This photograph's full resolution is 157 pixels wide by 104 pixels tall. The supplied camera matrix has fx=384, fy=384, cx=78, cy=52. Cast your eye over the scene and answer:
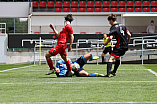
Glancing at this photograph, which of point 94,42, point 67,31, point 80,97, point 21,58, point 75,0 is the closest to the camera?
point 80,97

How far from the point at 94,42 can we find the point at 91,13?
17.0 feet

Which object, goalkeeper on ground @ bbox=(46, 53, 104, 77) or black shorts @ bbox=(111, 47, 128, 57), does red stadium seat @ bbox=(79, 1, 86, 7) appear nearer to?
black shorts @ bbox=(111, 47, 128, 57)

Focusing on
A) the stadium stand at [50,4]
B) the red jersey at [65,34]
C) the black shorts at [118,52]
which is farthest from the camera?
the stadium stand at [50,4]

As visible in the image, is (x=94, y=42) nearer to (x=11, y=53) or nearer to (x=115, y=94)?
(x=11, y=53)

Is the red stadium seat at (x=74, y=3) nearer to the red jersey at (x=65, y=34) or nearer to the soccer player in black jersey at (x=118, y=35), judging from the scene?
the soccer player in black jersey at (x=118, y=35)

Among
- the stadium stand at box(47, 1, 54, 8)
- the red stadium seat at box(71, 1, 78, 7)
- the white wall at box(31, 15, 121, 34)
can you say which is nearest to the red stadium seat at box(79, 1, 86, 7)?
the red stadium seat at box(71, 1, 78, 7)

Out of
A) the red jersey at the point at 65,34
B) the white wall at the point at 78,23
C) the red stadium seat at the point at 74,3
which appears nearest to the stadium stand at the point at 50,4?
the white wall at the point at 78,23

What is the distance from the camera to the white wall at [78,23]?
1133 inches

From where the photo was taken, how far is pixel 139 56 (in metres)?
25.4

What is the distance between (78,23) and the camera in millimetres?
29062

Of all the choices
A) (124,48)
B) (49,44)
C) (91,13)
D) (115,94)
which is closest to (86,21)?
(91,13)

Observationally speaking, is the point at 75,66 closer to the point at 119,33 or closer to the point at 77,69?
the point at 77,69


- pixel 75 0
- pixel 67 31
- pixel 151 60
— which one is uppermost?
pixel 75 0

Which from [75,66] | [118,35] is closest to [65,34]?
[75,66]
